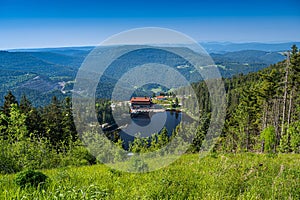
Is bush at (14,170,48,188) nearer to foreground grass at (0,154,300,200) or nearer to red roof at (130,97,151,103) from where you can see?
foreground grass at (0,154,300,200)

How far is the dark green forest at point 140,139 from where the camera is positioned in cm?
1825

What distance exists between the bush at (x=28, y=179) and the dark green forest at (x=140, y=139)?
261 inches

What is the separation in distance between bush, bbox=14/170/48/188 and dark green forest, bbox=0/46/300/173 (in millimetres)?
6634

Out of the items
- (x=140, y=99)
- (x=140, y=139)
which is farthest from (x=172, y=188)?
(x=140, y=139)

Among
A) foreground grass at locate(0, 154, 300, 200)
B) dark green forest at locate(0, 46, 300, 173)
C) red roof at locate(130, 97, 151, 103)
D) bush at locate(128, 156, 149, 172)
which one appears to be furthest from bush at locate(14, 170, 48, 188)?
dark green forest at locate(0, 46, 300, 173)

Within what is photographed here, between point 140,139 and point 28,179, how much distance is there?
15.7 meters

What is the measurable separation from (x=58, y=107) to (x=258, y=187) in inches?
2160

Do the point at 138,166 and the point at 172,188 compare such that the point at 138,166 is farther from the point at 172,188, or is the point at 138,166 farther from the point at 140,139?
the point at 140,139

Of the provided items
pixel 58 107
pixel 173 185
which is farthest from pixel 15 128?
pixel 58 107

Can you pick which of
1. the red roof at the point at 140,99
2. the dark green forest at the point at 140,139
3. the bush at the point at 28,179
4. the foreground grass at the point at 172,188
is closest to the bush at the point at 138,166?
the foreground grass at the point at 172,188

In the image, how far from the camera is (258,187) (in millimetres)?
5059

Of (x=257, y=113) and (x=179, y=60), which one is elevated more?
(x=179, y=60)

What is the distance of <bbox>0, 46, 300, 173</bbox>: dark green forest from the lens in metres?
18.2

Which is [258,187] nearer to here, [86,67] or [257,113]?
[86,67]
